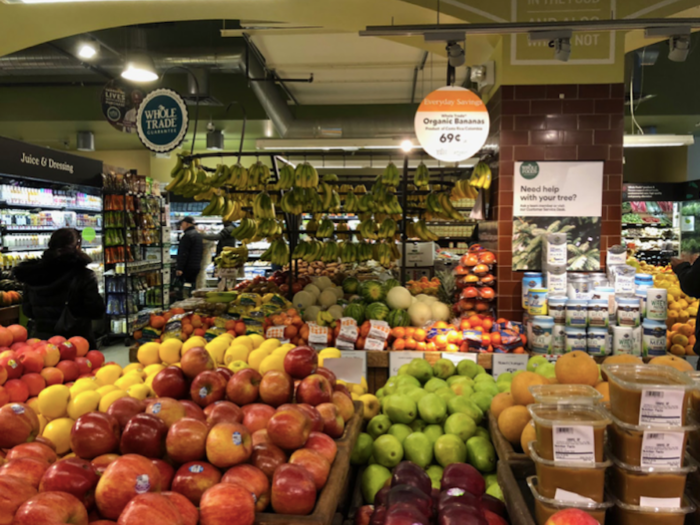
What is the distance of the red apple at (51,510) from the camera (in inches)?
42.8

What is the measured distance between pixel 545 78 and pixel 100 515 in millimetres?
4510

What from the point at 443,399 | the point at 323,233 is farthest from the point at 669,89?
the point at 443,399

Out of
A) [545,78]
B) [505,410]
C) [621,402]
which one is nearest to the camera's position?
[621,402]

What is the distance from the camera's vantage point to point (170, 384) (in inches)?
73.8

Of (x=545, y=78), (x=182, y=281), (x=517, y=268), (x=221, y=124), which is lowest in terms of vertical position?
(x=182, y=281)

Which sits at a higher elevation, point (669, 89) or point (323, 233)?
point (669, 89)

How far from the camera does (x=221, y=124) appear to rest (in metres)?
12.1

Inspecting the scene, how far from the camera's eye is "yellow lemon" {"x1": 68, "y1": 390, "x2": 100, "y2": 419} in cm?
198

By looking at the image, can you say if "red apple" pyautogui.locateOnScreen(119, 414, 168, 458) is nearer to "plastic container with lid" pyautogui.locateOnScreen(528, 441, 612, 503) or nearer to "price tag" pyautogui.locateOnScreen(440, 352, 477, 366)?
"plastic container with lid" pyautogui.locateOnScreen(528, 441, 612, 503)

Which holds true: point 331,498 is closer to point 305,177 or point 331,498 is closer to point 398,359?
point 398,359

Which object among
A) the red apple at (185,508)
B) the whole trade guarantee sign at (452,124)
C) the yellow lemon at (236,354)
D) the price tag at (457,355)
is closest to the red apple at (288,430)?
the red apple at (185,508)

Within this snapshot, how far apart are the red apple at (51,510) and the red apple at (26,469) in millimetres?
193

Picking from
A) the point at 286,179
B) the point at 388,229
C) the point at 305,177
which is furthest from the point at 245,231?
the point at 388,229

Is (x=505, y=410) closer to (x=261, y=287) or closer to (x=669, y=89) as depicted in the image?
(x=261, y=287)
